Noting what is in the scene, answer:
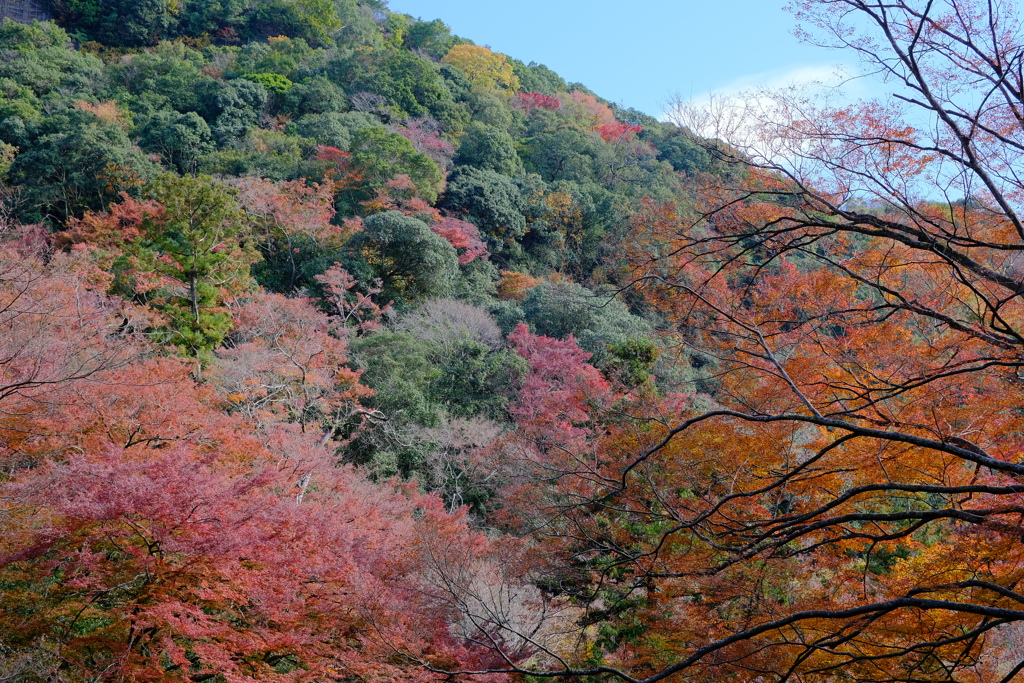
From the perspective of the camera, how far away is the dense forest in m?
3.74

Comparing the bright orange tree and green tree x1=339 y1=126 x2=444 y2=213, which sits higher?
green tree x1=339 y1=126 x2=444 y2=213

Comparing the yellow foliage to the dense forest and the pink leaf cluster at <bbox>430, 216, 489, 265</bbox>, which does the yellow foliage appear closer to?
the dense forest

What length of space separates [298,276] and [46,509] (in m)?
12.3

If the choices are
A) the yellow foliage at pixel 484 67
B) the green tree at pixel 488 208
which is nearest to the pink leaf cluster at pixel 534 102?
the yellow foliage at pixel 484 67

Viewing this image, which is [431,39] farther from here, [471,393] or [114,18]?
[471,393]

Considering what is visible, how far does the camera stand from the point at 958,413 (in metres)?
5.31

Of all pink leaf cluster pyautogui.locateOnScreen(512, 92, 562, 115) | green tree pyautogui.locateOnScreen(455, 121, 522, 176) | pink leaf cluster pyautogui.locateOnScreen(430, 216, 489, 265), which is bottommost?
pink leaf cluster pyautogui.locateOnScreen(430, 216, 489, 265)

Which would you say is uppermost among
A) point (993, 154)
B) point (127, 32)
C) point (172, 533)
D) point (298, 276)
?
point (127, 32)

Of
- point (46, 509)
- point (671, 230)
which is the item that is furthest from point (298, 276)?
point (671, 230)

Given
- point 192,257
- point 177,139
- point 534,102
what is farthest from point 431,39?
point 192,257

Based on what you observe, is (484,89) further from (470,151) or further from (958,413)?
(958,413)

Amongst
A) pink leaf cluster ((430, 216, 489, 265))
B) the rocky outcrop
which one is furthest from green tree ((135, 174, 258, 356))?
the rocky outcrop

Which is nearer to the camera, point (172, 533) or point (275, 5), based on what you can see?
point (172, 533)

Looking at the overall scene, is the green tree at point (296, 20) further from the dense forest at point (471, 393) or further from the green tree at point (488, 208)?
the green tree at point (488, 208)
